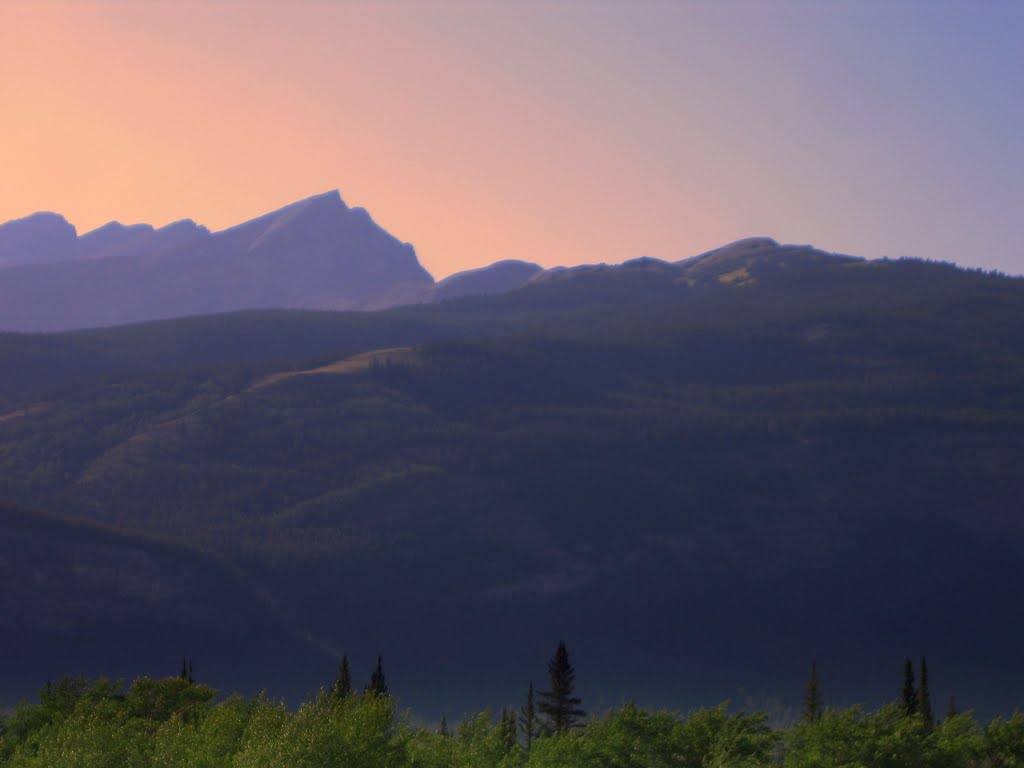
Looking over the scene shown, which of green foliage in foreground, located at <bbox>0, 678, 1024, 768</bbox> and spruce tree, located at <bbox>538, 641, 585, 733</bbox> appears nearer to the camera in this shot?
green foliage in foreground, located at <bbox>0, 678, 1024, 768</bbox>

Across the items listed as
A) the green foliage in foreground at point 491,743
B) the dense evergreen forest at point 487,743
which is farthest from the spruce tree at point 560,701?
the green foliage in foreground at point 491,743

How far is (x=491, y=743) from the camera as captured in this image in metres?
82.2

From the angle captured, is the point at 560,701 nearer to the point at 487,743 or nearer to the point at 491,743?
the point at 491,743

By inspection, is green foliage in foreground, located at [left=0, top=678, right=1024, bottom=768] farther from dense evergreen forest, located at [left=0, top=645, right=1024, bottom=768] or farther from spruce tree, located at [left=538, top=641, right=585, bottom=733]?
spruce tree, located at [left=538, top=641, right=585, bottom=733]

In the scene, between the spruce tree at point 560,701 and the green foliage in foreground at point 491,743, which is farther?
the spruce tree at point 560,701

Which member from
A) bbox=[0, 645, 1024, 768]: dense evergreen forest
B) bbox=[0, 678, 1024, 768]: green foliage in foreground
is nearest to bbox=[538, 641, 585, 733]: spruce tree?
bbox=[0, 645, 1024, 768]: dense evergreen forest

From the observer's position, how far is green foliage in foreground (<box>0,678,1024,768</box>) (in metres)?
Result: 73.9

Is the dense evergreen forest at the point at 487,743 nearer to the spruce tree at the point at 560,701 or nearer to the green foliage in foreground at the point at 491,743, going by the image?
the green foliage in foreground at the point at 491,743

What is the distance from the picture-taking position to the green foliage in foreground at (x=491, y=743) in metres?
73.9

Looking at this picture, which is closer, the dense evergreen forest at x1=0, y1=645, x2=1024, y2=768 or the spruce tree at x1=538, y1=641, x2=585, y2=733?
the dense evergreen forest at x1=0, y1=645, x2=1024, y2=768

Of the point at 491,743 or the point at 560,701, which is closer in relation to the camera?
the point at 491,743

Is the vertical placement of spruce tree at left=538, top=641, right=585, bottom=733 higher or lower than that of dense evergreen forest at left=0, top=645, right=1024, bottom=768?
lower

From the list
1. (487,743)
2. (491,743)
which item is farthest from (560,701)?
(487,743)

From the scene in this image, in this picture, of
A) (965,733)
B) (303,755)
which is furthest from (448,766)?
(965,733)
